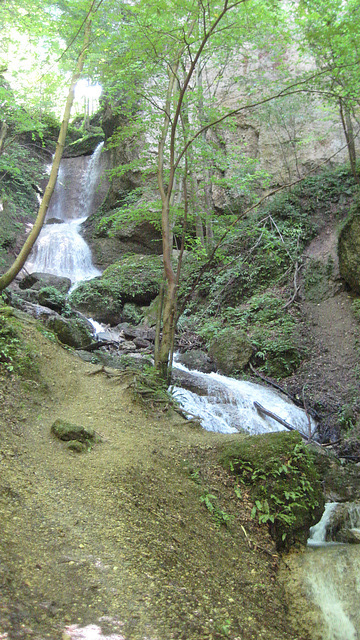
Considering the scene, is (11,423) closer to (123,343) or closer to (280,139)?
(123,343)

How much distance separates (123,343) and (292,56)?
18.3m

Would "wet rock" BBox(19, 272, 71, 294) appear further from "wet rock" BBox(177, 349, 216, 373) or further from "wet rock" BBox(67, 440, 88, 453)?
"wet rock" BBox(67, 440, 88, 453)

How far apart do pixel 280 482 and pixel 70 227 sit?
2103 cm

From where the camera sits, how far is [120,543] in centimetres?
306

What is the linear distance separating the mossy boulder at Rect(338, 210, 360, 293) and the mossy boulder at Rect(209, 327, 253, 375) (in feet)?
12.0

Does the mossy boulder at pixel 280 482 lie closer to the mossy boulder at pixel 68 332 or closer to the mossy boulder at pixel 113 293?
the mossy boulder at pixel 68 332

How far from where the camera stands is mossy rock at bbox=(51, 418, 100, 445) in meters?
4.53

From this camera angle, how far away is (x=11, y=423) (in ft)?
14.7

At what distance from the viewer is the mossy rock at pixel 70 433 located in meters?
4.53

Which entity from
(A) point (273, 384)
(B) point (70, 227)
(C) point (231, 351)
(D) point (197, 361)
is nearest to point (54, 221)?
(B) point (70, 227)

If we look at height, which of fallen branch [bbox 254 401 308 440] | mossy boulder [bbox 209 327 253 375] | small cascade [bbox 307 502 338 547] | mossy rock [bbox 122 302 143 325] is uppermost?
mossy rock [bbox 122 302 143 325]

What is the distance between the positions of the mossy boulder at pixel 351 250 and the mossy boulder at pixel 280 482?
8.58 metres

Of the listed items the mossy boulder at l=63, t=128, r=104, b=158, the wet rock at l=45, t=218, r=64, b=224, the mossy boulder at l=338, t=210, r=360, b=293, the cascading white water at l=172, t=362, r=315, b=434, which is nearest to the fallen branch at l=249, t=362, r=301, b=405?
the cascading white water at l=172, t=362, r=315, b=434

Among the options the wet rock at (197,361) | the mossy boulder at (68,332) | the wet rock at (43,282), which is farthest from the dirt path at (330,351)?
the wet rock at (43,282)
